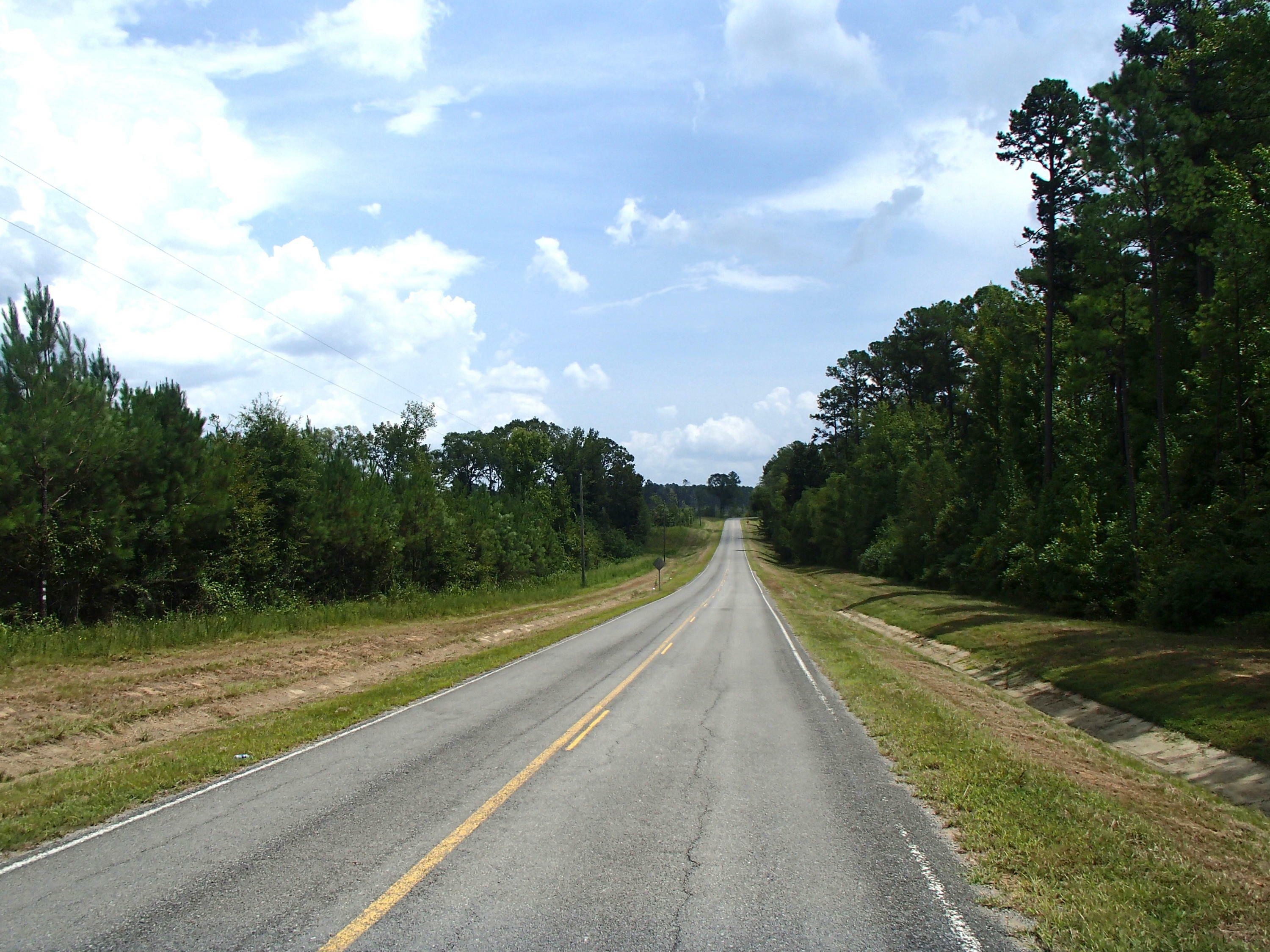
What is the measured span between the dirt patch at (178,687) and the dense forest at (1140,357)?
67.1ft

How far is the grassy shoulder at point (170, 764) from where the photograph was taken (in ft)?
23.2

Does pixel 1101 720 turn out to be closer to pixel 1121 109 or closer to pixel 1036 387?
pixel 1121 109

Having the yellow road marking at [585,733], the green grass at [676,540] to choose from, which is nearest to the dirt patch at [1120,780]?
the yellow road marking at [585,733]

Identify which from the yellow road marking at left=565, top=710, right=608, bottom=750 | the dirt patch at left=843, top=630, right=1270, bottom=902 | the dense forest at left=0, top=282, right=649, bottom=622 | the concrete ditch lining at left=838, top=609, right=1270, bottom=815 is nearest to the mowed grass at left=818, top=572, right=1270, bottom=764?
the concrete ditch lining at left=838, top=609, right=1270, bottom=815

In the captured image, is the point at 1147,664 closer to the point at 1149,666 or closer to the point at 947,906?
the point at 1149,666

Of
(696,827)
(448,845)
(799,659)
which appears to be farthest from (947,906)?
(799,659)

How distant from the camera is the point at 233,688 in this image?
14.7 metres

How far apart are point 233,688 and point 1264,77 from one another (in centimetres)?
2777

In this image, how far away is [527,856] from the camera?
596 cm

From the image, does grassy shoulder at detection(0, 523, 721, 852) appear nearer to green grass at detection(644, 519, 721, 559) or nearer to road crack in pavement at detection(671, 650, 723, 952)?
road crack in pavement at detection(671, 650, 723, 952)

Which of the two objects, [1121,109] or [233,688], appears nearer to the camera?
[233,688]

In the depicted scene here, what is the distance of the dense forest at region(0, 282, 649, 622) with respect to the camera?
17531 mm

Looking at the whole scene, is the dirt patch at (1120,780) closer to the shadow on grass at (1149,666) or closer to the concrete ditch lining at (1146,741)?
the concrete ditch lining at (1146,741)

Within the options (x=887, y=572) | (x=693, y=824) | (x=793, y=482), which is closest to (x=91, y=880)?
(x=693, y=824)
